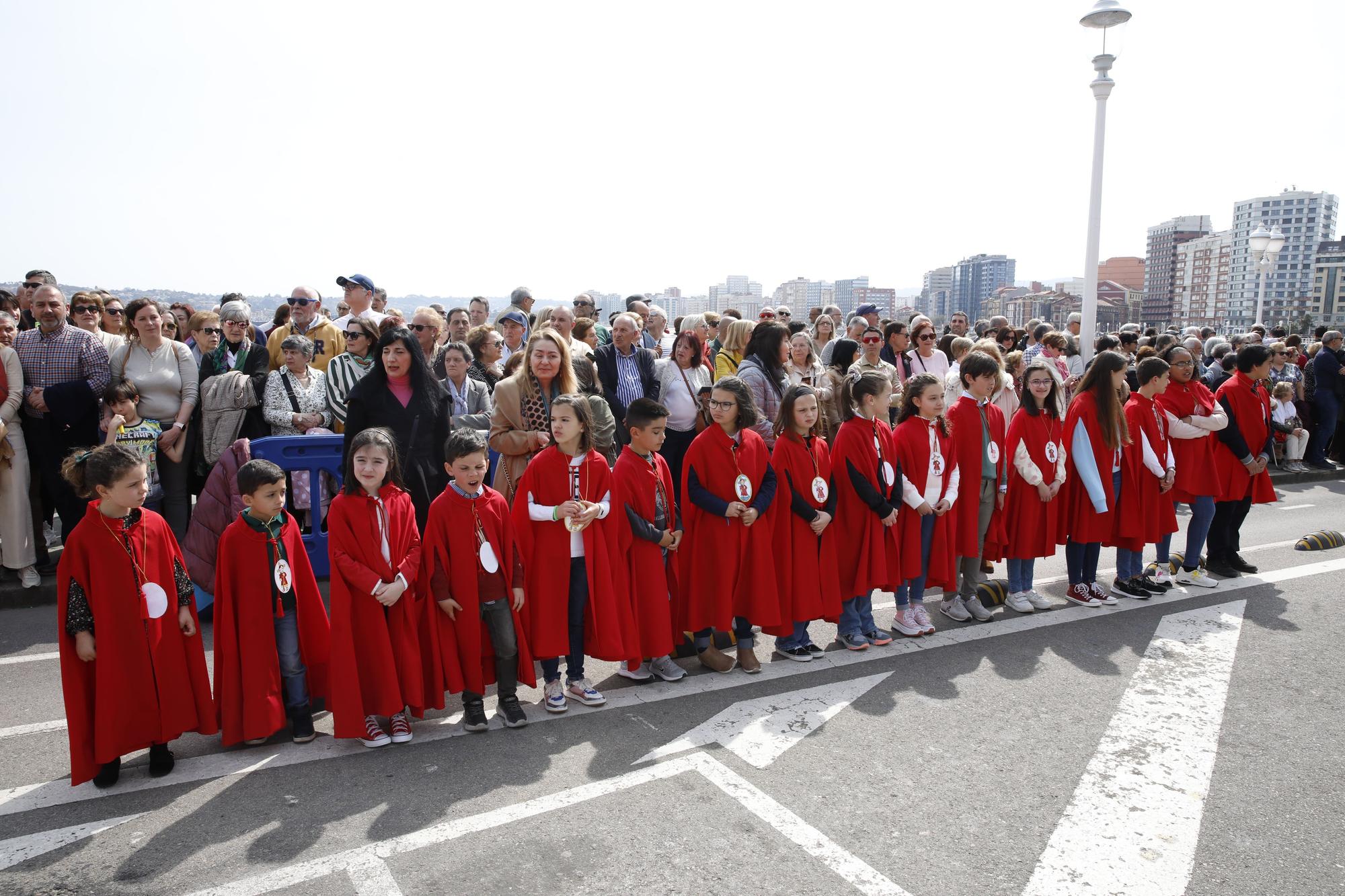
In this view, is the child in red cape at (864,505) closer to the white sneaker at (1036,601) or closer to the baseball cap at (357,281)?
the white sneaker at (1036,601)

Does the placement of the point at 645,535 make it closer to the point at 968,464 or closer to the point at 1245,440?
the point at 968,464

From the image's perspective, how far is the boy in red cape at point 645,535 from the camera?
4957mm

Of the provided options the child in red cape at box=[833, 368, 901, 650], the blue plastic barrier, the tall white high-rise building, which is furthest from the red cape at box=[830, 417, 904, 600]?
the tall white high-rise building

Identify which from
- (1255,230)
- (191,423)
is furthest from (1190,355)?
(1255,230)

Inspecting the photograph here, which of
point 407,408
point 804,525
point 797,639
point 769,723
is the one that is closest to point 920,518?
point 804,525

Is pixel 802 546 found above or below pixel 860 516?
below

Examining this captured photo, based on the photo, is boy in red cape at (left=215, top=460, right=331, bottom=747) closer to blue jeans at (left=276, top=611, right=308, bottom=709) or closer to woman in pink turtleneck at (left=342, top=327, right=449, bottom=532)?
blue jeans at (left=276, top=611, right=308, bottom=709)

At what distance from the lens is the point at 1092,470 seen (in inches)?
261

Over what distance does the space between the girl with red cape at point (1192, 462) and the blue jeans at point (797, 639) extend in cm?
366

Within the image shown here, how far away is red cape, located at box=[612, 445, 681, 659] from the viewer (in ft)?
16.3

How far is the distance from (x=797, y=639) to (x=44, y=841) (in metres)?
3.97

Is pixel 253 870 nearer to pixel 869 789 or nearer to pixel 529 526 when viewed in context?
pixel 529 526

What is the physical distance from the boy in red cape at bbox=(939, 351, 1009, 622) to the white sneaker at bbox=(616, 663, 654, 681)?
2.42m

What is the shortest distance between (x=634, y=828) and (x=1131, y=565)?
5.35 m
